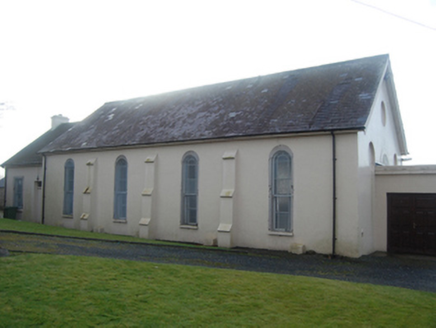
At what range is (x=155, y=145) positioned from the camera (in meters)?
22.0

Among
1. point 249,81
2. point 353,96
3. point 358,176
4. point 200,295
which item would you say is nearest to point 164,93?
point 249,81

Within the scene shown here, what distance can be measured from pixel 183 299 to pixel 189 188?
1236 centimetres

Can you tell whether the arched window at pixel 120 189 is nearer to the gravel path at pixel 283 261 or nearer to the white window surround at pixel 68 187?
the white window surround at pixel 68 187

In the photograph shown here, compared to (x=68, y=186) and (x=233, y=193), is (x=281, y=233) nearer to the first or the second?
(x=233, y=193)

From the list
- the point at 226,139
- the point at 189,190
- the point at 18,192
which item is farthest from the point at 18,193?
the point at 226,139

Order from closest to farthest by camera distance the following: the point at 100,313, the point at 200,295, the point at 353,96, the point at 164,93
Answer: the point at 100,313, the point at 200,295, the point at 353,96, the point at 164,93

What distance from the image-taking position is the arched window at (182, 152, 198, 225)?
67.4 feet

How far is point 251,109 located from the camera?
67.7 feet

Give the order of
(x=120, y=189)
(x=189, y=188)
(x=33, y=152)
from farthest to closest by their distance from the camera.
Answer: (x=33, y=152) < (x=120, y=189) < (x=189, y=188)

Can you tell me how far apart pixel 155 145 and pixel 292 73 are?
28.2ft

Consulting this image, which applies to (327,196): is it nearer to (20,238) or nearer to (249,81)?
(249,81)

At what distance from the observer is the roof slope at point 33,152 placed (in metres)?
32.1

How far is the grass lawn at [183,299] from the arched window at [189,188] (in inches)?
378

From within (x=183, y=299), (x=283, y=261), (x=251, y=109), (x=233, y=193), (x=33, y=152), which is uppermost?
(x=251, y=109)
